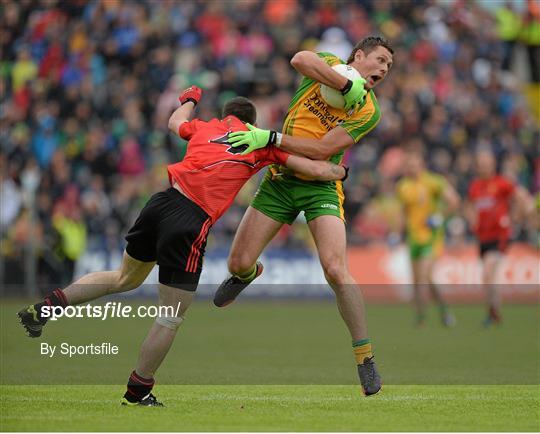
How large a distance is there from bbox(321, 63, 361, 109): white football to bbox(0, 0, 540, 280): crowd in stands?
12.7 m

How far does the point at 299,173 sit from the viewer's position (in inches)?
408

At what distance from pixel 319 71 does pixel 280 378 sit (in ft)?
11.0

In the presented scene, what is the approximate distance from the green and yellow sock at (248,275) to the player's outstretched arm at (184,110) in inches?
67.9

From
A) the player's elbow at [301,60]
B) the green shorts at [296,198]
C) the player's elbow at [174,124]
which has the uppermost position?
the player's elbow at [301,60]

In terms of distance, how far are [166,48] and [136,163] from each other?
10.1 feet

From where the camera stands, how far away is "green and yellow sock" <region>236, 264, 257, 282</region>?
1113 cm

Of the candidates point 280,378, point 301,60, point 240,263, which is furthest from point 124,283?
point 280,378

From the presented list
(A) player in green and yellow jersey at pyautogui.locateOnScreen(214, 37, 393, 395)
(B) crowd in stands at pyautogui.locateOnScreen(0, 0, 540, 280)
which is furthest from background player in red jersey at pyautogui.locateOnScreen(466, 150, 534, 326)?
(A) player in green and yellow jersey at pyautogui.locateOnScreen(214, 37, 393, 395)

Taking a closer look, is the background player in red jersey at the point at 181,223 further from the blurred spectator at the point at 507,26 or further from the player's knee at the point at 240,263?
the blurred spectator at the point at 507,26

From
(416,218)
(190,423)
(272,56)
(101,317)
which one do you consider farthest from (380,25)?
(190,423)

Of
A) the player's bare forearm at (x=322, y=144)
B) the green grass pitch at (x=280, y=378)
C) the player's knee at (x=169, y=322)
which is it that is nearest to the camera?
the green grass pitch at (x=280, y=378)

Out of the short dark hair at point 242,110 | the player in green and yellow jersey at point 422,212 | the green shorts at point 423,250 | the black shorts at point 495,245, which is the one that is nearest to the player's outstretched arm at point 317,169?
the short dark hair at point 242,110

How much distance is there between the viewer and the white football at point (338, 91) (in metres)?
10.2

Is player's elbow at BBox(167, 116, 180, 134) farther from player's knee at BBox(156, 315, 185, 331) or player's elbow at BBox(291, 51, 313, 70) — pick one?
player's knee at BBox(156, 315, 185, 331)
